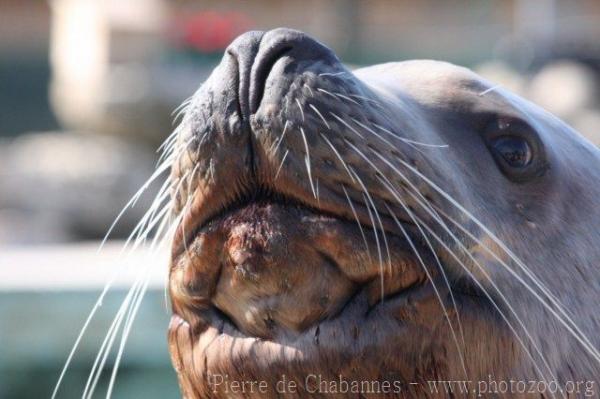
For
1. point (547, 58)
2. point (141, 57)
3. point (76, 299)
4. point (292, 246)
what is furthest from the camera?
point (141, 57)

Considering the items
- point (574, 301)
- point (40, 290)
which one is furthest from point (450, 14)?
point (574, 301)

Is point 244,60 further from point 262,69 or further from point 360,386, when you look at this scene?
point 360,386

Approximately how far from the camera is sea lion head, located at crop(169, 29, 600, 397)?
329 cm

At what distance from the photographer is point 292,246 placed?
10.7ft

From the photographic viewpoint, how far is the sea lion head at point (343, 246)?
130 inches

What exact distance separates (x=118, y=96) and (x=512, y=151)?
18.1 meters

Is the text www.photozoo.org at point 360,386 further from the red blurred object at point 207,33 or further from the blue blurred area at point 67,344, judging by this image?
the red blurred object at point 207,33

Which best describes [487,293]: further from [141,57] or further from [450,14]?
[450,14]

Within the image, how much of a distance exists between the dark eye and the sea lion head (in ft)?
0.11

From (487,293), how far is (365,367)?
400 mm

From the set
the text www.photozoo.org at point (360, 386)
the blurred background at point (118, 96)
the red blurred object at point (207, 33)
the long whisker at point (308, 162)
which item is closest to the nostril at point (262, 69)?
the long whisker at point (308, 162)

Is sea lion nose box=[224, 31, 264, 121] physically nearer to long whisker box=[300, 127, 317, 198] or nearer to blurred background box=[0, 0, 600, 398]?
long whisker box=[300, 127, 317, 198]

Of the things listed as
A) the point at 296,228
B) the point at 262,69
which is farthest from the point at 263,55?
the point at 296,228

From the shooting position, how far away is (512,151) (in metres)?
3.77
